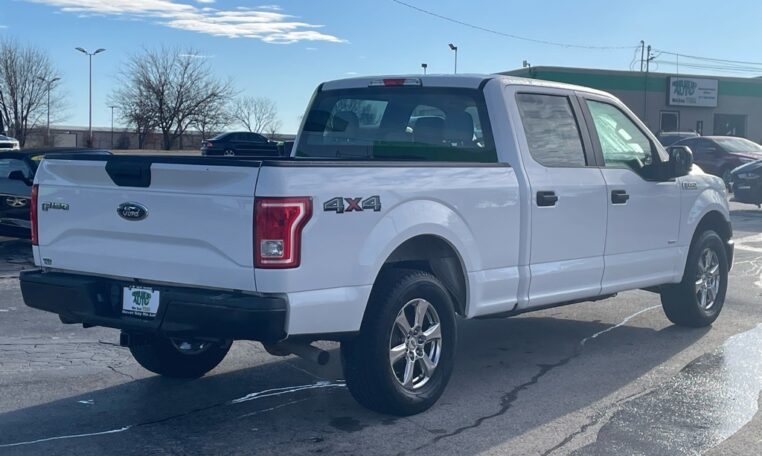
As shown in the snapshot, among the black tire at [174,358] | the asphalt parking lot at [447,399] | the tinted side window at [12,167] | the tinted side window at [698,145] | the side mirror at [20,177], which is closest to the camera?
the asphalt parking lot at [447,399]

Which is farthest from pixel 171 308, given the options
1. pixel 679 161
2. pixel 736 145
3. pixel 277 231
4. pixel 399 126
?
Answer: pixel 736 145

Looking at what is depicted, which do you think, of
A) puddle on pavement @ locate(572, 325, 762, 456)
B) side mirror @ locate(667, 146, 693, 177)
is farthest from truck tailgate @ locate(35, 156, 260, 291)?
side mirror @ locate(667, 146, 693, 177)

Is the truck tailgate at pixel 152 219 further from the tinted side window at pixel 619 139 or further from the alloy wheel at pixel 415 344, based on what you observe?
the tinted side window at pixel 619 139

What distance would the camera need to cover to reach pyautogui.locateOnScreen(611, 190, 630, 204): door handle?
7.11 metres

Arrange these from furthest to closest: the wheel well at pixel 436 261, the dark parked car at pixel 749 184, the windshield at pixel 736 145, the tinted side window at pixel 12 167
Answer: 1. the windshield at pixel 736 145
2. the dark parked car at pixel 749 184
3. the tinted side window at pixel 12 167
4. the wheel well at pixel 436 261

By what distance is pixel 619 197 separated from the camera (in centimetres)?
716

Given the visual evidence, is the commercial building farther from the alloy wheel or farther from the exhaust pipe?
the exhaust pipe

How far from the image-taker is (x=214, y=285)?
195 inches

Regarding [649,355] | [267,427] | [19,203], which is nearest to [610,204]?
[649,355]

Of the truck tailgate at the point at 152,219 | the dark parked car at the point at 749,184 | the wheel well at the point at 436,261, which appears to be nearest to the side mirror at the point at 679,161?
the wheel well at the point at 436,261

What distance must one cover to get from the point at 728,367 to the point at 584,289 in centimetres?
118

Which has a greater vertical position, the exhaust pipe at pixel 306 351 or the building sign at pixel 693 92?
the building sign at pixel 693 92

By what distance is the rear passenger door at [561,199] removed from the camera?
21.2 feet

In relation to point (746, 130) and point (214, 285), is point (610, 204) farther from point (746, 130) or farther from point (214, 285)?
point (746, 130)
